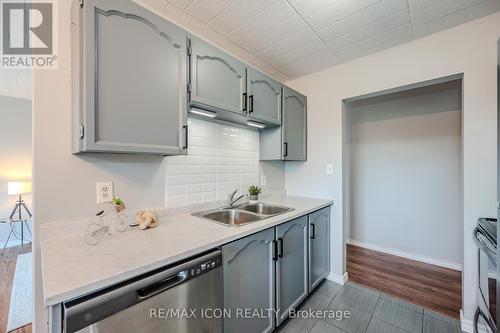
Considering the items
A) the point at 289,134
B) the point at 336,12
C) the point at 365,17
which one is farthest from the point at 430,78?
the point at 289,134

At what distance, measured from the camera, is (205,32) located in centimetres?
181

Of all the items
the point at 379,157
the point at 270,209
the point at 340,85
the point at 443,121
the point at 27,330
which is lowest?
the point at 27,330

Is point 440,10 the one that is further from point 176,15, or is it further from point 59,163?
point 59,163

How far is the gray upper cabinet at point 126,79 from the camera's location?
1.04 m

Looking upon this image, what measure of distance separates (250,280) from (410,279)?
2.09 m

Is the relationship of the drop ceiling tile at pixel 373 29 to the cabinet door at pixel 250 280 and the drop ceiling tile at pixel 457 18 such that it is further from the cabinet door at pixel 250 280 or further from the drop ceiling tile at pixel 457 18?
the cabinet door at pixel 250 280

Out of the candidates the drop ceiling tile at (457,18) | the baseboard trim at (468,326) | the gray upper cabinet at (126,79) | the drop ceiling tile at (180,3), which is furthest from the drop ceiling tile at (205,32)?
the baseboard trim at (468,326)

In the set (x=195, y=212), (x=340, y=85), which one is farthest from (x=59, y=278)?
(x=340, y=85)

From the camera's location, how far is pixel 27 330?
1.65 m

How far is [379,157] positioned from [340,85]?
143cm

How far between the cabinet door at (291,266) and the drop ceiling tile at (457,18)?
1848mm

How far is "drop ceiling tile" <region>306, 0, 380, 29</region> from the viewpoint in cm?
147

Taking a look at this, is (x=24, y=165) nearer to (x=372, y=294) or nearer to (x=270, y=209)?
(x=270, y=209)

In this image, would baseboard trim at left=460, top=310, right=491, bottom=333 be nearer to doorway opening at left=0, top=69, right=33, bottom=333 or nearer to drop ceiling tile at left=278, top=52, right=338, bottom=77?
drop ceiling tile at left=278, top=52, right=338, bottom=77
